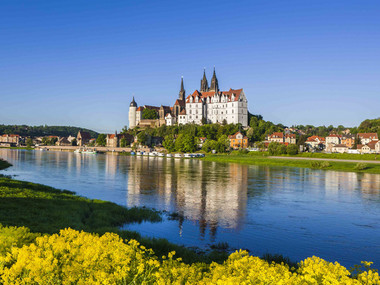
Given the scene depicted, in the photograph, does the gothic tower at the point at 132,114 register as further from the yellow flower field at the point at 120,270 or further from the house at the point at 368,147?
the yellow flower field at the point at 120,270

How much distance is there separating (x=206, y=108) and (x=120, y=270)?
155998 mm

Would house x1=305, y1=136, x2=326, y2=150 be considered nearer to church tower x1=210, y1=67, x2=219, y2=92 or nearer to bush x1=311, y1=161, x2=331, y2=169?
church tower x1=210, y1=67, x2=219, y2=92

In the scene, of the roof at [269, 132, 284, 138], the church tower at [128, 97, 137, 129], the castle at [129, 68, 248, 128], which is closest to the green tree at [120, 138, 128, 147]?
the castle at [129, 68, 248, 128]

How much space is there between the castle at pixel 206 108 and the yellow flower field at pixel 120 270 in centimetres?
14275

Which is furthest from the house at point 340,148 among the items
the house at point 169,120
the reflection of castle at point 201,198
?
the reflection of castle at point 201,198

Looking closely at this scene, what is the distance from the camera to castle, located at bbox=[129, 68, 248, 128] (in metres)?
150

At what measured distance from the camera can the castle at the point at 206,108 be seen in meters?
150

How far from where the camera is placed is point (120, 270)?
655cm

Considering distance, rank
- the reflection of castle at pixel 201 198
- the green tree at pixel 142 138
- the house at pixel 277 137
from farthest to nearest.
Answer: the green tree at pixel 142 138
the house at pixel 277 137
the reflection of castle at pixel 201 198

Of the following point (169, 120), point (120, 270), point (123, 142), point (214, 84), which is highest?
point (214, 84)

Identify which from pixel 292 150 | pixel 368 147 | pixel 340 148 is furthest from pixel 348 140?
pixel 292 150

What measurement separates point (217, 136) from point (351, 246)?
11962 centimetres

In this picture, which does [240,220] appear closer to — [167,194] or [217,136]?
[167,194]

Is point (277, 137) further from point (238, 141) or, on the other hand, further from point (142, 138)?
point (142, 138)
